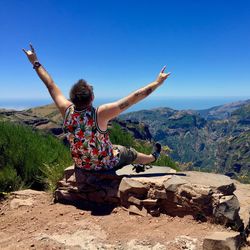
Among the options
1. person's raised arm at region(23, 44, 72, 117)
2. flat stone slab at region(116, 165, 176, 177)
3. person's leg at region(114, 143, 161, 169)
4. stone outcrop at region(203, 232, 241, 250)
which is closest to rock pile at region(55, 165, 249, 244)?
flat stone slab at region(116, 165, 176, 177)

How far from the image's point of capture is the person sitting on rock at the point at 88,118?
6.16 meters

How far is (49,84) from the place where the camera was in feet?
22.2

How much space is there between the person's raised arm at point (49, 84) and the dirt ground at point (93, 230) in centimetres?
193

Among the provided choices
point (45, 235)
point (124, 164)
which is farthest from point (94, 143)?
point (45, 235)

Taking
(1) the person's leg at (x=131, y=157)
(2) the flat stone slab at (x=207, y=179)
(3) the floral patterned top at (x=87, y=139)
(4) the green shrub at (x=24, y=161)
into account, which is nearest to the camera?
(2) the flat stone slab at (x=207, y=179)

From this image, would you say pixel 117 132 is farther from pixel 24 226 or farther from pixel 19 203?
pixel 24 226

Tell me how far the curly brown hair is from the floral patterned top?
6.2 inches

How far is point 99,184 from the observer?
6648 millimetres

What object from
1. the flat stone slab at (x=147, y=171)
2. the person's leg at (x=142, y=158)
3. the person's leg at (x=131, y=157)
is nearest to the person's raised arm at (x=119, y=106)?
the person's leg at (x=131, y=157)

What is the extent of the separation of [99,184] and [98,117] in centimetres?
131

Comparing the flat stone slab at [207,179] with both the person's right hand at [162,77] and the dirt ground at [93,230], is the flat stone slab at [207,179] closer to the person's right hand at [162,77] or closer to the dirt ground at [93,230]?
the dirt ground at [93,230]

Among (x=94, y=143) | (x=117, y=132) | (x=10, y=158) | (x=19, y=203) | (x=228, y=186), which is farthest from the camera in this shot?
(x=117, y=132)

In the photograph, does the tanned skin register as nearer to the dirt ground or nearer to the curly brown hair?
the curly brown hair

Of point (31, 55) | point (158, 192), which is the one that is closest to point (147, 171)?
point (158, 192)
